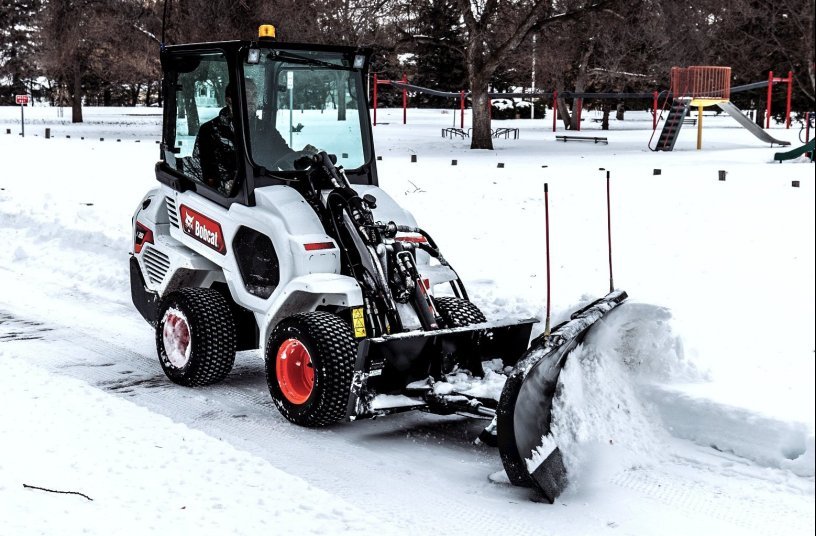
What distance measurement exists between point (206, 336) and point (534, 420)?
7.60 feet

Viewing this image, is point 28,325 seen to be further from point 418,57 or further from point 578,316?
point 418,57

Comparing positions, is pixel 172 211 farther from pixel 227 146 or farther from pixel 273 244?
pixel 273 244

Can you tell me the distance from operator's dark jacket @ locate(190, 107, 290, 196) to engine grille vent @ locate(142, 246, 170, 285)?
677 mm

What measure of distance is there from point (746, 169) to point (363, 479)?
44.4 ft

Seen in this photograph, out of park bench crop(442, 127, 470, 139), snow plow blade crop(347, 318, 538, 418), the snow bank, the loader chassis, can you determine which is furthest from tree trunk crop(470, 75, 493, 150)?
the snow bank

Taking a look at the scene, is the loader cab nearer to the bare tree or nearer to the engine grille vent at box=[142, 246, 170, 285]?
the engine grille vent at box=[142, 246, 170, 285]

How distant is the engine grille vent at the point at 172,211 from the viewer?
659 centimetres

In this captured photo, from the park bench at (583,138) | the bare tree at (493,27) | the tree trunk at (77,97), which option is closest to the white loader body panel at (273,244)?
the bare tree at (493,27)

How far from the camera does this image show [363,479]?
15.0 feet

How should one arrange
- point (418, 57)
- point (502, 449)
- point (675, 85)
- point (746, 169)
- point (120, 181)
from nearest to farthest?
point (502, 449) < point (120, 181) < point (746, 169) < point (675, 85) < point (418, 57)

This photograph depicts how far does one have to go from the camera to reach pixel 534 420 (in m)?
4.37

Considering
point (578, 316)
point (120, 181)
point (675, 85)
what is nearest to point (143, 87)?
point (675, 85)

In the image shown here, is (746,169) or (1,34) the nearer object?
(746,169)

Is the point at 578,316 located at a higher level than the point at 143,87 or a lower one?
lower
